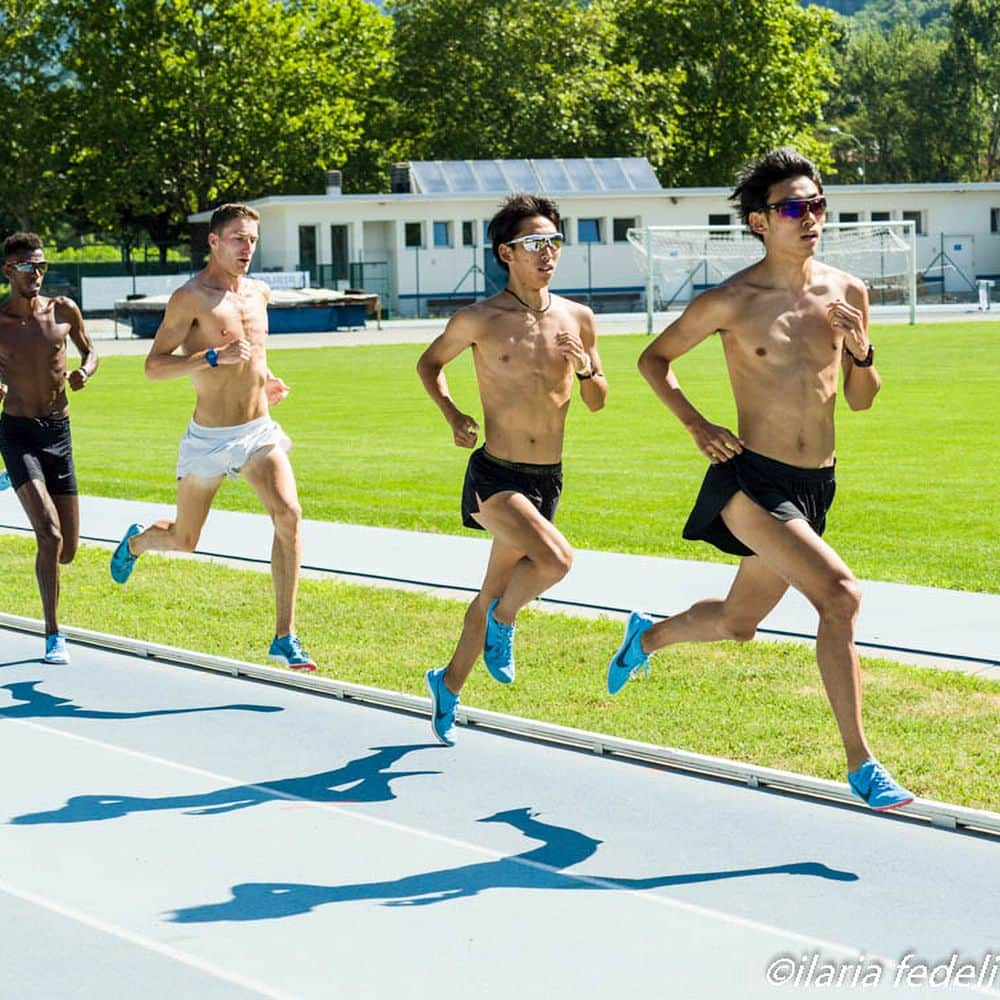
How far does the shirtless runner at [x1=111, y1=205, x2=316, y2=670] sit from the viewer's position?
9359 millimetres

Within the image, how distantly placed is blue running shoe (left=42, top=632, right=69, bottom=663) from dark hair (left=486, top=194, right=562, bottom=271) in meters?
3.75

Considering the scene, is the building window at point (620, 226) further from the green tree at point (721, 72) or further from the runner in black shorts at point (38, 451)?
the runner in black shorts at point (38, 451)

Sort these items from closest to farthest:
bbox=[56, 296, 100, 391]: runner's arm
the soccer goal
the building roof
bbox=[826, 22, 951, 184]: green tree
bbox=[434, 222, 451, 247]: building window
Answer: bbox=[56, 296, 100, 391]: runner's arm → the soccer goal → bbox=[434, 222, 451, 247]: building window → the building roof → bbox=[826, 22, 951, 184]: green tree

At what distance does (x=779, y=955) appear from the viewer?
17.2 feet

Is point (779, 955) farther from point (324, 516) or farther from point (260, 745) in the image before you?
point (324, 516)

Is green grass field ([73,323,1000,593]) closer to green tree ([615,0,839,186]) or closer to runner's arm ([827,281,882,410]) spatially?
runner's arm ([827,281,882,410])

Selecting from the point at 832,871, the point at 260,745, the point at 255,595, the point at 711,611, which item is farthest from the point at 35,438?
the point at 832,871

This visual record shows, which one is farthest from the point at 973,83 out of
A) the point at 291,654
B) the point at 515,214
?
the point at 515,214

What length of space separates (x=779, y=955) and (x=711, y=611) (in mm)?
2293

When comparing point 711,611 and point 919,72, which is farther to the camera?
point 919,72

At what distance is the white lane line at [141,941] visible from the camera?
5.12 metres

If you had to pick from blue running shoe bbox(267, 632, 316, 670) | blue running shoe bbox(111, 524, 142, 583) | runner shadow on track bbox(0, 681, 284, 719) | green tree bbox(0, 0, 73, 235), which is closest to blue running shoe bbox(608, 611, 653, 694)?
runner shadow on track bbox(0, 681, 284, 719)

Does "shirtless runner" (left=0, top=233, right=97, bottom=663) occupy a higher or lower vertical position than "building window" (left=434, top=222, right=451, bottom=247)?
lower

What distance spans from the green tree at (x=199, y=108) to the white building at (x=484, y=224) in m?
12.1
